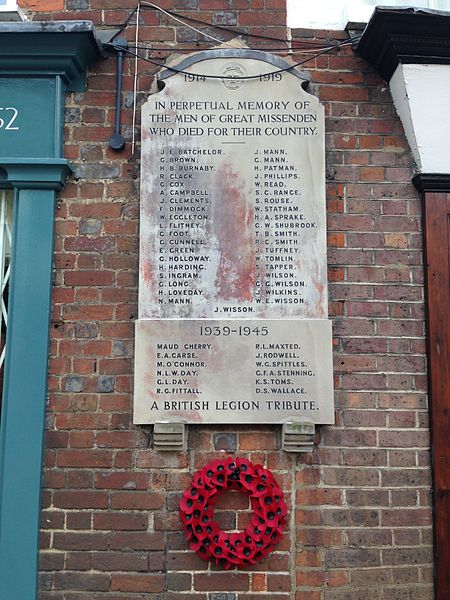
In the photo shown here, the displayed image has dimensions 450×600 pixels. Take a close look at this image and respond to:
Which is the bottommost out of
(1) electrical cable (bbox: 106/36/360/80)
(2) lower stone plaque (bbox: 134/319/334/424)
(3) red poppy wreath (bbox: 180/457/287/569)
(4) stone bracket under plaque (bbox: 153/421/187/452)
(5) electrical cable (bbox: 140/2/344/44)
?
(3) red poppy wreath (bbox: 180/457/287/569)

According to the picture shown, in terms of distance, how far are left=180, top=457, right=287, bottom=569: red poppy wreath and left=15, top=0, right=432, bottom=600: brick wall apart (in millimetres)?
68

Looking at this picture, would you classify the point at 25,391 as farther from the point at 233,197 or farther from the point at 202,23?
the point at 202,23

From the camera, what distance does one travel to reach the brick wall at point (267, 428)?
3.85 metres

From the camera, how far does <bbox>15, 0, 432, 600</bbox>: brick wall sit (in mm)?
3854

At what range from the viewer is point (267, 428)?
3957 mm

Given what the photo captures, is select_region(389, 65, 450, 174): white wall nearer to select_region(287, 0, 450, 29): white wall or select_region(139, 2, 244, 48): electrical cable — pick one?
select_region(287, 0, 450, 29): white wall

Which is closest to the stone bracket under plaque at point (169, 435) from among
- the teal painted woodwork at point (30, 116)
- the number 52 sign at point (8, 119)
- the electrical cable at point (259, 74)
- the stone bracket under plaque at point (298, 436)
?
the stone bracket under plaque at point (298, 436)

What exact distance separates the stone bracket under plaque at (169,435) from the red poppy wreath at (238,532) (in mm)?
178

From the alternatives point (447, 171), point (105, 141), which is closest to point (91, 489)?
point (105, 141)

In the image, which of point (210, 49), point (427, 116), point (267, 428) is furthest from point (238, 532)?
point (210, 49)

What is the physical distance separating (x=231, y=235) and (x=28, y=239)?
3.46 feet

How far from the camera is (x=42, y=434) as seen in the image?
3938 millimetres

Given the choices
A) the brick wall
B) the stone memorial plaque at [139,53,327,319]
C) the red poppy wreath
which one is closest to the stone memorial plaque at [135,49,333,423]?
the stone memorial plaque at [139,53,327,319]

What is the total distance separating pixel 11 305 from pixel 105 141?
101 cm
